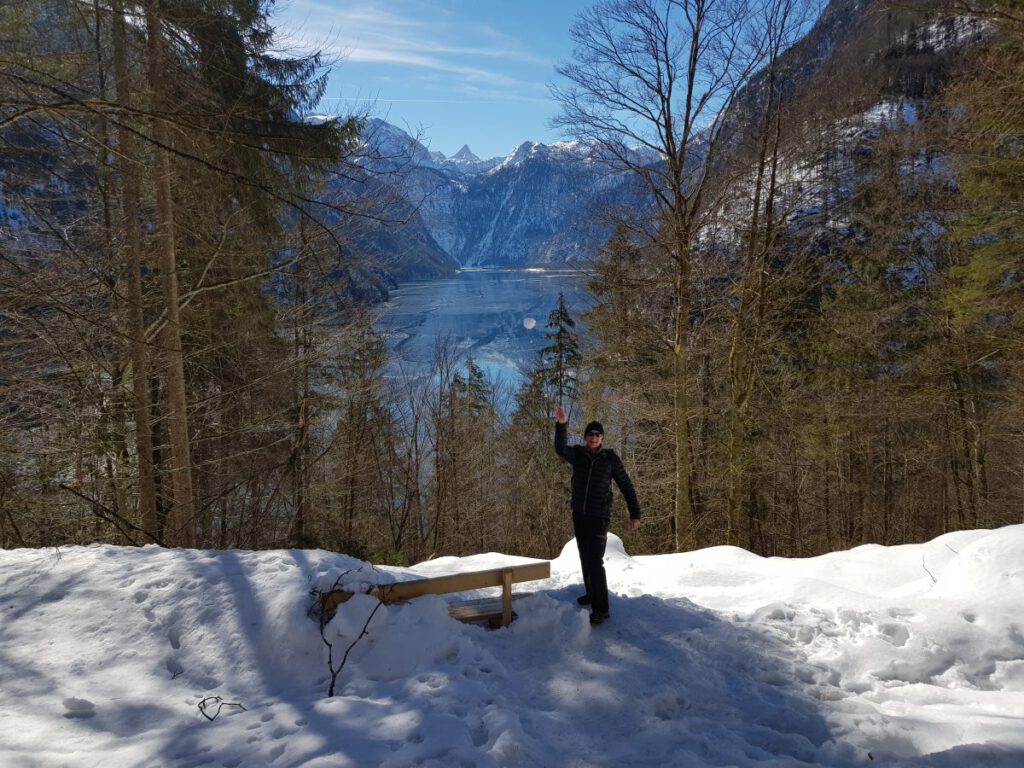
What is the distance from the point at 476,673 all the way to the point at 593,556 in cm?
151

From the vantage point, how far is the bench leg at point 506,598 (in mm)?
4767

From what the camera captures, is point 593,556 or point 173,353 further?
point 173,353

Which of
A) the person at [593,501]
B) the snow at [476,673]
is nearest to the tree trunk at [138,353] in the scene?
the snow at [476,673]

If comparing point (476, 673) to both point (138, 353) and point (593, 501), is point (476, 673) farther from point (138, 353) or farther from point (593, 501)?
point (138, 353)

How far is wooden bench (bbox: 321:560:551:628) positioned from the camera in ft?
14.5

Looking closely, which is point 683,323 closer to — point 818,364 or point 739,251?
point 739,251

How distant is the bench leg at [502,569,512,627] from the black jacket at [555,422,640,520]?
84cm

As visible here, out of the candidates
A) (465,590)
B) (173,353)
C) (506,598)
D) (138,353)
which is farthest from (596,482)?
(138,353)

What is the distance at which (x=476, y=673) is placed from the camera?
3932mm

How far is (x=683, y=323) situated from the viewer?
1004 cm

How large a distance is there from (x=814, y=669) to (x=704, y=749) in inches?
60.0

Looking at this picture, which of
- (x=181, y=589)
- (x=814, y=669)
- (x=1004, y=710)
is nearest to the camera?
(x=1004, y=710)

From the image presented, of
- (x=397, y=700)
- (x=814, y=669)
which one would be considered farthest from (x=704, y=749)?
(x=397, y=700)

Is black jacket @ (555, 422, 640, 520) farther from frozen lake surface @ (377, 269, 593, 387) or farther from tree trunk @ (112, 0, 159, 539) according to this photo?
frozen lake surface @ (377, 269, 593, 387)
